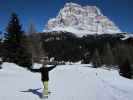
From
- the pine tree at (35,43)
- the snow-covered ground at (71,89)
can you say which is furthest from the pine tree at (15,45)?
the pine tree at (35,43)

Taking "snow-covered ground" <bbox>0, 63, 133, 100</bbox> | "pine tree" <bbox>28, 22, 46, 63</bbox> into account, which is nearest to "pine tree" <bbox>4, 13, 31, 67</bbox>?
"snow-covered ground" <bbox>0, 63, 133, 100</bbox>

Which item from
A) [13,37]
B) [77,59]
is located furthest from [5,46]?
[77,59]

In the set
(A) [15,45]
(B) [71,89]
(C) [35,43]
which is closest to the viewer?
(B) [71,89]

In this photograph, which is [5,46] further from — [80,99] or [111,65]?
[111,65]

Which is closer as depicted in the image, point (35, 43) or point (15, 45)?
point (15, 45)

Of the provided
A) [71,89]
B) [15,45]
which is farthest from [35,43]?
[71,89]

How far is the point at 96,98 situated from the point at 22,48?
35.2 metres

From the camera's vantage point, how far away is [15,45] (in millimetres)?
47719

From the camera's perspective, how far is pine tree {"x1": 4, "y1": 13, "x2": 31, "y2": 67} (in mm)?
46281

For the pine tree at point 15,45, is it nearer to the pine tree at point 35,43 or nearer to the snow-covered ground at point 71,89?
the snow-covered ground at point 71,89

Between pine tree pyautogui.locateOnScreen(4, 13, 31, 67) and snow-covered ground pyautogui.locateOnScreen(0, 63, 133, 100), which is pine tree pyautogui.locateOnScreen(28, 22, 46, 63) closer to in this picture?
pine tree pyautogui.locateOnScreen(4, 13, 31, 67)

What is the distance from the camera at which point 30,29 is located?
82.2 m

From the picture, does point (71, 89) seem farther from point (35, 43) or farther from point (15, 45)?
point (35, 43)

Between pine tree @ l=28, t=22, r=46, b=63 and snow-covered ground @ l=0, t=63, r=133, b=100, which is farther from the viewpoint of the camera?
pine tree @ l=28, t=22, r=46, b=63
